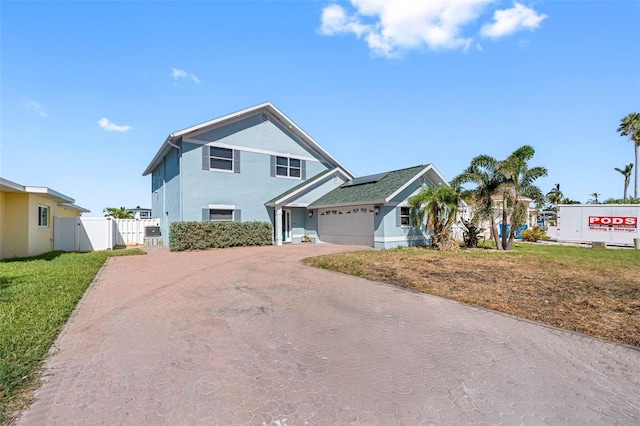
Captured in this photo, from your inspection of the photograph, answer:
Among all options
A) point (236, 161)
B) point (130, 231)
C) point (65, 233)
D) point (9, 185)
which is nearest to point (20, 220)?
point (9, 185)

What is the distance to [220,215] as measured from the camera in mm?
19891

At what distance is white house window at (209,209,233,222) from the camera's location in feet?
64.2

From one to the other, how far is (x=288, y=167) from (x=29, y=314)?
59.0 ft

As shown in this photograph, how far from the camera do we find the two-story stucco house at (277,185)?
1853 centimetres

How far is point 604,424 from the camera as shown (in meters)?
2.88

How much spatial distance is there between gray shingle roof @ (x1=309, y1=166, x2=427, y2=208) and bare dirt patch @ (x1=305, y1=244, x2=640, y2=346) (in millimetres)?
5003

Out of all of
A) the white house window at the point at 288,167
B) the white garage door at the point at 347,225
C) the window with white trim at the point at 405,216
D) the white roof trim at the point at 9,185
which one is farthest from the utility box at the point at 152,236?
the window with white trim at the point at 405,216

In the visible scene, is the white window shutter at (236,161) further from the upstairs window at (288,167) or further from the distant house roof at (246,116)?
the upstairs window at (288,167)

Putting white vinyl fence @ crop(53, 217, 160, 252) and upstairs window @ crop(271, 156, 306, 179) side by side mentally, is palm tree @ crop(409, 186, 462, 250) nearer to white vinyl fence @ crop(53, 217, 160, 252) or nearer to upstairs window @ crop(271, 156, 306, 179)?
upstairs window @ crop(271, 156, 306, 179)

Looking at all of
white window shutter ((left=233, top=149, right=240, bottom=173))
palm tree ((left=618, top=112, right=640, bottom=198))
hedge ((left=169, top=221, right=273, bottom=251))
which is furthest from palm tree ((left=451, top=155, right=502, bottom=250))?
palm tree ((left=618, top=112, right=640, bottom=198))

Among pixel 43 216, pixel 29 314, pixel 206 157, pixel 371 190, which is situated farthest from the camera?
pixel 371 190

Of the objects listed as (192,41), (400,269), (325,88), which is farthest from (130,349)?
(325,88)

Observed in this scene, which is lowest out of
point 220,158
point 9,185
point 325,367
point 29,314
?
point 325,367

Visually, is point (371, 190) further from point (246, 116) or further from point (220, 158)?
point (220, 158)
